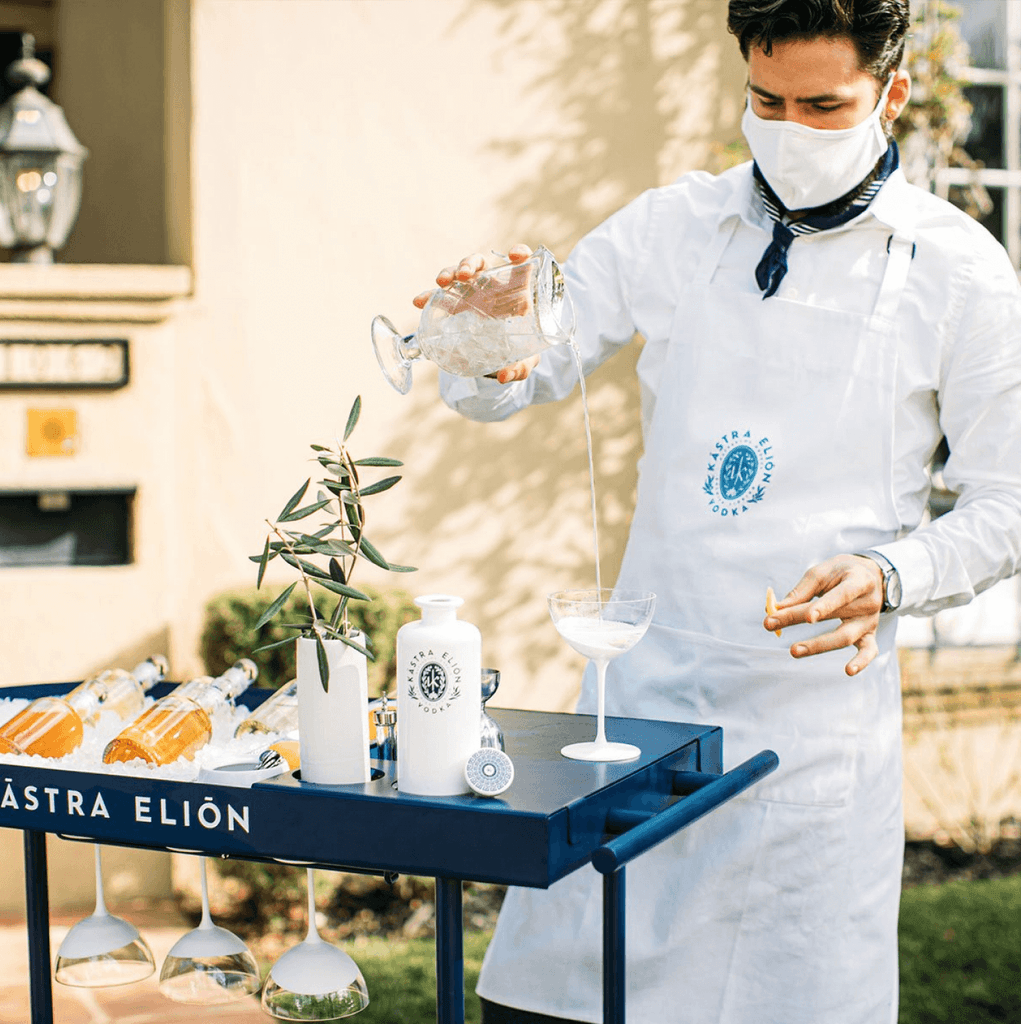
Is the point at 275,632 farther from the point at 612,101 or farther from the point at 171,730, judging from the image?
the point at 171,730

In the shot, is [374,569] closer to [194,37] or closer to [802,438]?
[194,37]

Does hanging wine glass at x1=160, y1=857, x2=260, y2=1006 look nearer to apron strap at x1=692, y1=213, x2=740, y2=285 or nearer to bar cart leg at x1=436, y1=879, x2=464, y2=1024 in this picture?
bar cart leg at x1=436, y1=879, x2=464, y2=1024

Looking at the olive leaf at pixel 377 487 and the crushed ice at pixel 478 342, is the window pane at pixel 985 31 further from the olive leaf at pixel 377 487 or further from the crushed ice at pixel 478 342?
the olive leaf at pixel 377 487

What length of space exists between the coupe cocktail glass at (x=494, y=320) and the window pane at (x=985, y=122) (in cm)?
354

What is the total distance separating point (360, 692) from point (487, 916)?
279 cm

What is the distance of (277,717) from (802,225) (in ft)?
3.54

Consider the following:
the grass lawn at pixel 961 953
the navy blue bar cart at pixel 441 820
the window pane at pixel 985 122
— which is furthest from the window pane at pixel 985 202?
the navy blue bar cart at pixel 441 820

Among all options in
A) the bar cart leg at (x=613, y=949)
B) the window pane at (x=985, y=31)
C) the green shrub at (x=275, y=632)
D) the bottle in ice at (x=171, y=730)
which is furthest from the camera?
the window pane at (x=985, y=31)

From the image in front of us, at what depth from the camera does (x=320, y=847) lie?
5.09 ft

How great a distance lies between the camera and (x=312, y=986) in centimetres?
166

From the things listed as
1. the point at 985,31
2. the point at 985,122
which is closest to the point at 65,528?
the point at 985,122

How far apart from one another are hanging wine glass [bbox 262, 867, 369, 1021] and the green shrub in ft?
7.53

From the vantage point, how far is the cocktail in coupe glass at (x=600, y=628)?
1740 millimetres

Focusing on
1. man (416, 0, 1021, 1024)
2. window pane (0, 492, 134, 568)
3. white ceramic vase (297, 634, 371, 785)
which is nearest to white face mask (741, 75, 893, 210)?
man (416, 0, 1021, 1024)
